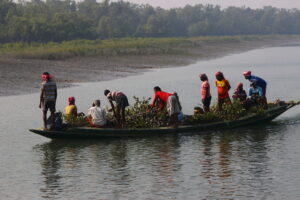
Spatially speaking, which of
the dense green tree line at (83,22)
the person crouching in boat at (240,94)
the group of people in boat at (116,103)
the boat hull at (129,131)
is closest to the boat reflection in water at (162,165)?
the boat hull at (129,131)

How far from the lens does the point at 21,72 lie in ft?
133

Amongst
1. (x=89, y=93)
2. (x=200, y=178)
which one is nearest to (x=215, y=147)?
(x=200, y=178)

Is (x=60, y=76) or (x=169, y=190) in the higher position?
(x=60, y=76)

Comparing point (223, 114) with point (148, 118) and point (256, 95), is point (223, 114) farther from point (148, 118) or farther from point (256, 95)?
point (148, 118)

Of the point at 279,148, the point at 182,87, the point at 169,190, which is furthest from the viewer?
the point at 182,87

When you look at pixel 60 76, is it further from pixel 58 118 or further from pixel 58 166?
pixel 58 166

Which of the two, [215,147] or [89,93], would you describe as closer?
[215,147]

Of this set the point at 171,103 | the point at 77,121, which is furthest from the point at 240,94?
the point at 77,121

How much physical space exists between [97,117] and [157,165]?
3942mm

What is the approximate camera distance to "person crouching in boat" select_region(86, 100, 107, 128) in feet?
63.8

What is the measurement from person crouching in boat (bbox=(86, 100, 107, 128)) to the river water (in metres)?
0.58

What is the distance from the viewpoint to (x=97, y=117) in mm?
19578

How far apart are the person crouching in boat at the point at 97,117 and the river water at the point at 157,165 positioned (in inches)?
22.9

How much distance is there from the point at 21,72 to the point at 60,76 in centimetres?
259
